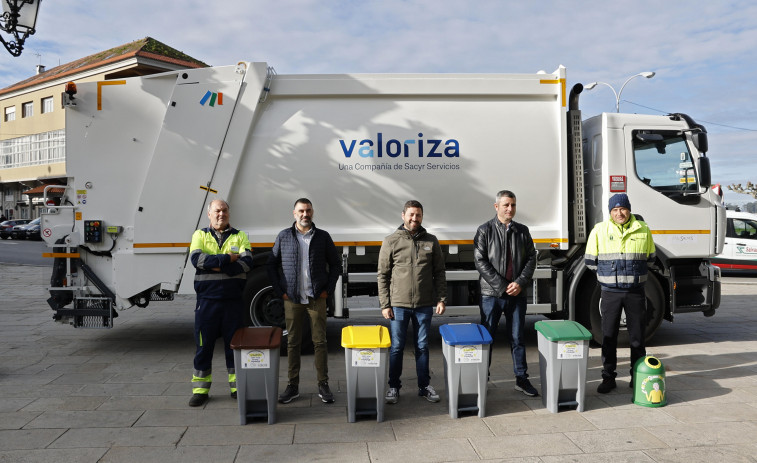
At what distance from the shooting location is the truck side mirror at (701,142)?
6.23 metres

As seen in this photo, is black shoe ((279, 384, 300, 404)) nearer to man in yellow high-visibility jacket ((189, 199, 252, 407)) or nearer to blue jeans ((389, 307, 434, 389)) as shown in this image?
man in yellow high-visibility jacket ((189, 199, 252, 407))

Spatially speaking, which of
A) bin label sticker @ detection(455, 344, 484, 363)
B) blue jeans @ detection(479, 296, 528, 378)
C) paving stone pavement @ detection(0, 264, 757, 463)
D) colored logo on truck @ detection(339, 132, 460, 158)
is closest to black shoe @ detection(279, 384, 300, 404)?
paving stone pavement @ detection(0, 264, 757, 463)

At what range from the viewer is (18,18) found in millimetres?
5352

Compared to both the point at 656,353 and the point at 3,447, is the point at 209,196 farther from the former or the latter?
the point at 656,353

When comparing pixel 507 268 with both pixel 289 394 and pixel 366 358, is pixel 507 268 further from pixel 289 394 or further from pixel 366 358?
pixel 289 394

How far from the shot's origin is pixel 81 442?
3.84 meters

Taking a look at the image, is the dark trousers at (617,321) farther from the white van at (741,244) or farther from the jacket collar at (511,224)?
the white van at (741,244)

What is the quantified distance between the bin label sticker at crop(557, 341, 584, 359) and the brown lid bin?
2.27 metres

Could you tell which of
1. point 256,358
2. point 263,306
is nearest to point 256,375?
point 256,358

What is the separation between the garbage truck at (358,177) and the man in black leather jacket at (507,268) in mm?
1313

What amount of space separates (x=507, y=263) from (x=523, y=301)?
40 centimetres

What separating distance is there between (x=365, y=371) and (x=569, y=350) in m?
1.68

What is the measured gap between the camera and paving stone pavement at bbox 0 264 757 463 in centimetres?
367

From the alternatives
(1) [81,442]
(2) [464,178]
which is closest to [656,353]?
(2) [464,178]
